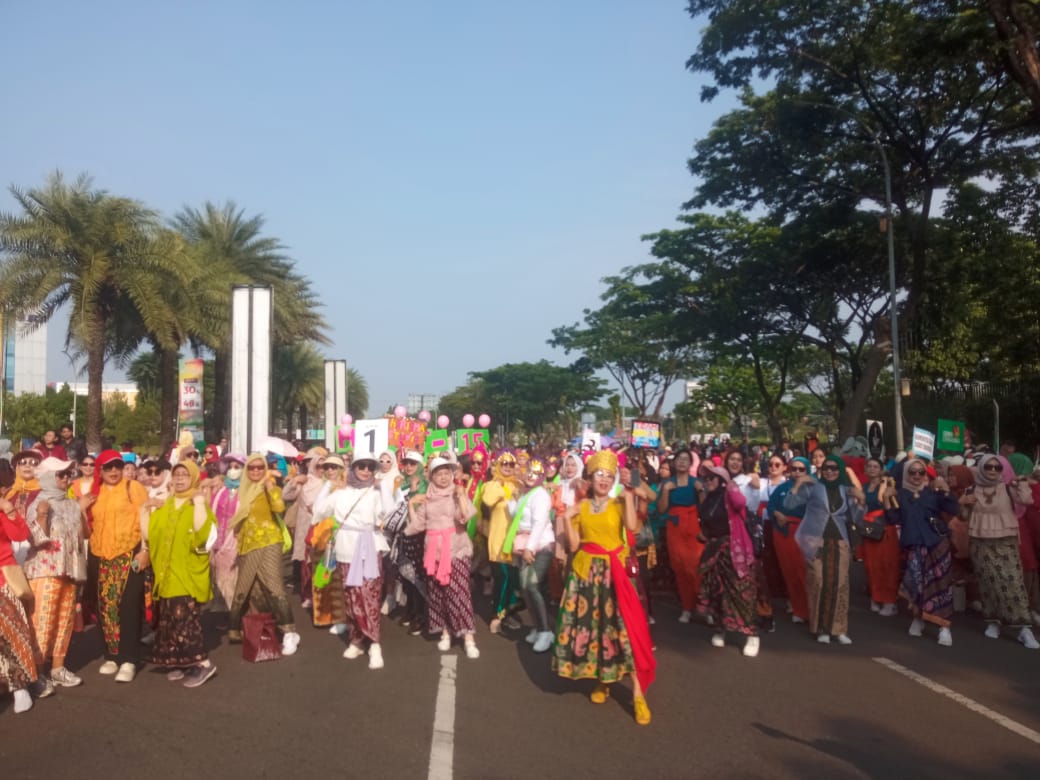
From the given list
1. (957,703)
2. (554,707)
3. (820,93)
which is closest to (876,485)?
(957,703)

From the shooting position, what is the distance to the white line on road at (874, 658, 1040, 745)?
5406 millimetres

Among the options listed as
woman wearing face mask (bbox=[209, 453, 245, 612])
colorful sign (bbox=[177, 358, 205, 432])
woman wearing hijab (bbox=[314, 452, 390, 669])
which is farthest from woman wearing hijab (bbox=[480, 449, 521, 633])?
colorful sign (bbox=[177, 358, 205, 432])

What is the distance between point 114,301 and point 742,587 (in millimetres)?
20039

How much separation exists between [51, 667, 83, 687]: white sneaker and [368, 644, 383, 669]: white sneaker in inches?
Result: 81.2

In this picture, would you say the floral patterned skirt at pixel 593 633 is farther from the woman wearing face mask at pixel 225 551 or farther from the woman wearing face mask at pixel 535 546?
the woman wearing face mask at pixel 225 551

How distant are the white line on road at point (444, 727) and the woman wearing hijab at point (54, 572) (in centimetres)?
261

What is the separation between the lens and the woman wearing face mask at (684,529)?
29.2 ft

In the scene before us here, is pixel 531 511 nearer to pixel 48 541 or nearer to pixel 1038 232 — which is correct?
pixel 48 541

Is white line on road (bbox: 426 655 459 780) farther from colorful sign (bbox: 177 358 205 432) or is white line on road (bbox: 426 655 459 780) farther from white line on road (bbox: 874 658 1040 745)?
colorful sign (bbox: 177 358 205 432)

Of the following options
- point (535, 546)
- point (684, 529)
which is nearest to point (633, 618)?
point (535, 546)

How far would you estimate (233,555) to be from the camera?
28.8 ft

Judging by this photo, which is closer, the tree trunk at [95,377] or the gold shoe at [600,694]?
the gold shoe at [600,694]

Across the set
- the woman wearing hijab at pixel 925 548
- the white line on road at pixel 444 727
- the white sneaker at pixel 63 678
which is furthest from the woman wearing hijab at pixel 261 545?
the woman wearing hijab at pixel 925 548

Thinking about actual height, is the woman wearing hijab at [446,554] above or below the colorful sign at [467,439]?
below
